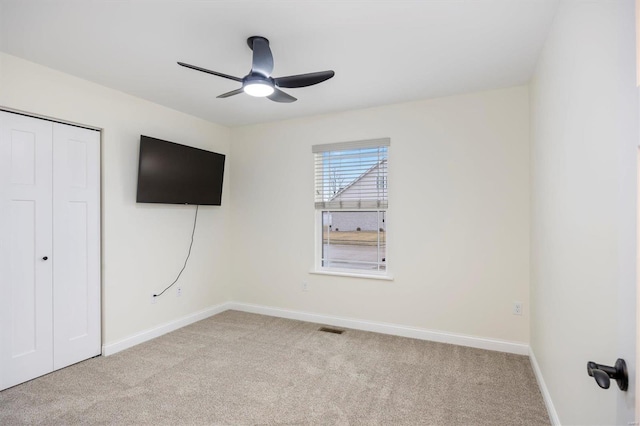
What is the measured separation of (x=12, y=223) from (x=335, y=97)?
2.99 m

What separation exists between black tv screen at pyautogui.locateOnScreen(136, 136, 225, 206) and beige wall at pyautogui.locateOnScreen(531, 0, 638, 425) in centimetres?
342

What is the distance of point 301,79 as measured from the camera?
7.54 ft

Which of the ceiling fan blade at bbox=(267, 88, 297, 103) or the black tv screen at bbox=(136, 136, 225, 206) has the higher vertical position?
the ceiling fan blade at bbox=(267, 88, 297, 103)

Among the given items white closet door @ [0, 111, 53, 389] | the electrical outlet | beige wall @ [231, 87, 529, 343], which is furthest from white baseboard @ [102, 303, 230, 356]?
the electrical outlet

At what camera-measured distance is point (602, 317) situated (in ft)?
4.34

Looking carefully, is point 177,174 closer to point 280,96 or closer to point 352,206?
point 280,96

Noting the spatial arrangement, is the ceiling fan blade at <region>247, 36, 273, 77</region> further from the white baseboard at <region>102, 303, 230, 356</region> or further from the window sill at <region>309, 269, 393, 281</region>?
the white baseboard at <region>102, 303, 230, 356</region>

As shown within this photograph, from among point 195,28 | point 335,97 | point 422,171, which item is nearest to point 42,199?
point 195,28

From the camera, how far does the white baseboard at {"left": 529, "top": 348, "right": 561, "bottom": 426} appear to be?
2057 millimetres

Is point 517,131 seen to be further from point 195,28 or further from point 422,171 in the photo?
point 195,28

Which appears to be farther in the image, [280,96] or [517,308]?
[517,308]

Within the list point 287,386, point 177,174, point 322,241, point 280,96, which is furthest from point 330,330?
point 280,96

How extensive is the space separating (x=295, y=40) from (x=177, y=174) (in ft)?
6.98

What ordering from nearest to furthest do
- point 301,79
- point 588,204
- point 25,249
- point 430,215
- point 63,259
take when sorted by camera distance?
point 588,204 → point 301,79 → point 25,249 → point 63,259 → point 430,215
